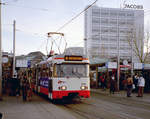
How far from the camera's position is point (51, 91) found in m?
14.7

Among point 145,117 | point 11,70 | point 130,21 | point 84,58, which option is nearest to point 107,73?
point 11,70

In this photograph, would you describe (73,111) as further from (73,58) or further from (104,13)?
(104,13)

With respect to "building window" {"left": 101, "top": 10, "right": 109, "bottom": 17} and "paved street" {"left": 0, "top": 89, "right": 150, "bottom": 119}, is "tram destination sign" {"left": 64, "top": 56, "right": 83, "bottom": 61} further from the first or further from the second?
"building window" {"left": 101, "top": 10, "right": 109, "bottom": 17}

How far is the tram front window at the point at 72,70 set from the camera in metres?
14.6

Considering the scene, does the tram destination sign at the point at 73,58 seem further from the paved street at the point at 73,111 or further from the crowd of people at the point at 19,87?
the crowd of people at the point at 19,87

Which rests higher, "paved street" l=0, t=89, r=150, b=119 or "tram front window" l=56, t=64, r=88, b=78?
"tram front window" l=56, t=64, r=88, b=78

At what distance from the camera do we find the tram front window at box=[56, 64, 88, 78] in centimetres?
1459

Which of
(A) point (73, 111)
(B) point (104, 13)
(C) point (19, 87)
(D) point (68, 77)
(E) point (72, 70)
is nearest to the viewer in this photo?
(A) point (73, 111)

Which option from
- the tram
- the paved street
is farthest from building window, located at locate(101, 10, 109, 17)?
the paved street

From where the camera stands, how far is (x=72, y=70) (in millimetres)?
14789

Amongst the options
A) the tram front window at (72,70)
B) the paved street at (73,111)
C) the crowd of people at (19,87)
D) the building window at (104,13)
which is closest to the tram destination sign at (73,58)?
the tram front window at (72,70)

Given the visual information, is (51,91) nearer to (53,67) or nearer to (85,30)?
(53,67)

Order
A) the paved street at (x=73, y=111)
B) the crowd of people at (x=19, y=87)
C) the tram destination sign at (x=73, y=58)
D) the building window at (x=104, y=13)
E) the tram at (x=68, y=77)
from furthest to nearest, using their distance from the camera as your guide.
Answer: the building window at (x=104, y=13)
the crowd of people at (x=19, y=87)
the tram destination sign at (x=73, y=58)
the tram at (x=68, y=77)
the paved street at (x=73, y=111)

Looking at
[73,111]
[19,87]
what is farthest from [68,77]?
[19,87]
